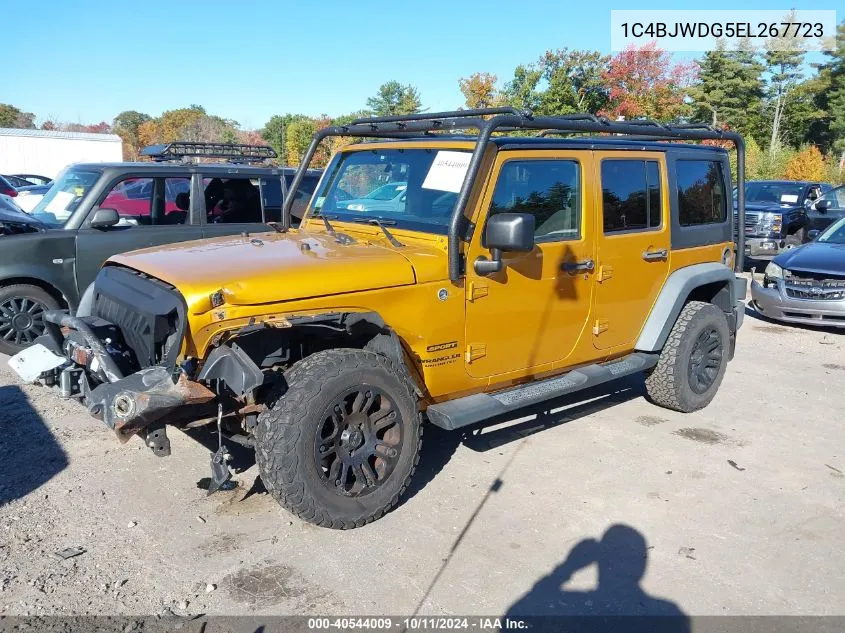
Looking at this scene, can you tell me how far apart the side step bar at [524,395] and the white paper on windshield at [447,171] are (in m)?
1.25

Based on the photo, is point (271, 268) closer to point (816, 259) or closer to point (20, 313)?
point (20, 313)

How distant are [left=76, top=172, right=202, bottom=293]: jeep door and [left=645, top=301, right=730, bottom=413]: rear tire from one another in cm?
455

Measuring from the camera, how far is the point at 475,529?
152 inches

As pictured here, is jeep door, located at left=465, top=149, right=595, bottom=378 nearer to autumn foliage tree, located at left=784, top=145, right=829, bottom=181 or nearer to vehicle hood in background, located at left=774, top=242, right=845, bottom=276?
vehicle hood in background, located at left=774, top=242, right=845, bottom=276

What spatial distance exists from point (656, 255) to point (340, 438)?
2834mm

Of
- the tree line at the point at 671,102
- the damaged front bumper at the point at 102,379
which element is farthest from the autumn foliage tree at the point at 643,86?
the damaged front bumper at the point at 102,379

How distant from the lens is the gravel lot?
128 inches

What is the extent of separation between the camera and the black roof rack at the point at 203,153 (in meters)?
7.88

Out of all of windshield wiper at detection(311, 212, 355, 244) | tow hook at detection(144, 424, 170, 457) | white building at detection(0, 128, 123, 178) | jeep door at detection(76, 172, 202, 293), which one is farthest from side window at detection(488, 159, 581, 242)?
white building at detection(0, 128, 123, 178)

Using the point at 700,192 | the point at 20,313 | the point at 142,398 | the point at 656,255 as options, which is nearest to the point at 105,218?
the point at 20,313

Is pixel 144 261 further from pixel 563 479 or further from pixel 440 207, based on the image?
pixel 563 479

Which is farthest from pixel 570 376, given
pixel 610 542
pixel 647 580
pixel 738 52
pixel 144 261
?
pixel 738 52

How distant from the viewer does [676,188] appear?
5391mm

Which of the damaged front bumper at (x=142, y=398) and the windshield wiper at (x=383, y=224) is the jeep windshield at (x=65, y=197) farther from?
the damaged front bumper at (x=142, y=398)
